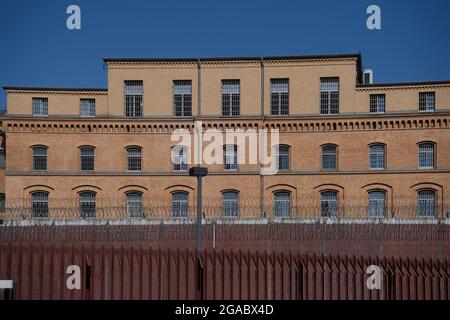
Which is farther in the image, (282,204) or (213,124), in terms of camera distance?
(213,124)

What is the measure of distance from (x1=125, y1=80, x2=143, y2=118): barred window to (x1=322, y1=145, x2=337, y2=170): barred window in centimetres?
1376

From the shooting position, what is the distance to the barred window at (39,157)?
3042 cm

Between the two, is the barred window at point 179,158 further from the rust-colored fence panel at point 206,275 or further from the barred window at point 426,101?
A: the rust-colored fence panel at point 206,275

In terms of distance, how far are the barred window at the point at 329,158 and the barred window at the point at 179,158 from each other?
10.0 metres

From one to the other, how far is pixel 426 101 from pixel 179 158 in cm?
1815

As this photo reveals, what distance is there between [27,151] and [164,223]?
17.3 metres

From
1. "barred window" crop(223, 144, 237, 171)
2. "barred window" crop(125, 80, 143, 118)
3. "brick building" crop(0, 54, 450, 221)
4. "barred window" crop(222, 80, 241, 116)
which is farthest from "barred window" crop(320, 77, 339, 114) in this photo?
"barred window" crop(125, 80, 143, 118)

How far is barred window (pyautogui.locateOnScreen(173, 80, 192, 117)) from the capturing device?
101ft

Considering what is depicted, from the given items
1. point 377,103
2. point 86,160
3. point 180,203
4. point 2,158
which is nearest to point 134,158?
point 86,160

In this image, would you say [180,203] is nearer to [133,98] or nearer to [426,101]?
[133,98]

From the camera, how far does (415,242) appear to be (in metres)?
17.2

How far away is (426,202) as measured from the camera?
2908cm

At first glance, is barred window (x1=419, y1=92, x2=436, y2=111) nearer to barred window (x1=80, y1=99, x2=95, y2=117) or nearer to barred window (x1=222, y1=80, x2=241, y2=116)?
barred window (x1=222, y1=80, x2=241, y2=116)
